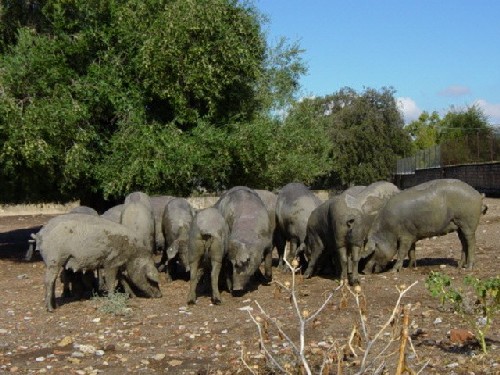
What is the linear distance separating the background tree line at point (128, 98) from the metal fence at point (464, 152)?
20.0 m

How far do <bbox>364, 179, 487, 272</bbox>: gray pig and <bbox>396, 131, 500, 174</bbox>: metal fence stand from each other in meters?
23.0

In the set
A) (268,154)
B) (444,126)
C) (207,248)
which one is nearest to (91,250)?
(207,248)

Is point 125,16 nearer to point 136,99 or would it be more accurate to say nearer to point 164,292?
point 136,99

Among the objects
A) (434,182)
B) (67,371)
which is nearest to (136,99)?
(434,182)

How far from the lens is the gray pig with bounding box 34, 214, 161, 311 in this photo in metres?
10.7

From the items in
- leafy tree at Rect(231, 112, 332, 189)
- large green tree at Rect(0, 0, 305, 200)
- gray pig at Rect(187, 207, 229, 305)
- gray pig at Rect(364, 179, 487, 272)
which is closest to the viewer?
gray pig at Rect(187, 207, 229, 305)

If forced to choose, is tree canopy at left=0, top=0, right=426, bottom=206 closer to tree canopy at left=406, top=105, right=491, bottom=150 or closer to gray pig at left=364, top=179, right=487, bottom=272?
gray pig at left=364, top=179, right=487, bottom=272

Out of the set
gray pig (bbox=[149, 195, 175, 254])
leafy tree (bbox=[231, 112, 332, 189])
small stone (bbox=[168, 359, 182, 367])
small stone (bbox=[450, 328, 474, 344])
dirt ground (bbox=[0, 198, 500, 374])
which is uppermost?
leafy tree (bbox=[231, 112, 332, 189])

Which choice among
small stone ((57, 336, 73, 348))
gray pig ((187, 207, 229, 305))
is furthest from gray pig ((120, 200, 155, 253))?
small stone ((57, 336, 73, 348))

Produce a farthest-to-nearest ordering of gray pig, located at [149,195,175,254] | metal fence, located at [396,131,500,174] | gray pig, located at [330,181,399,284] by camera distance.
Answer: metal fence, located at [396,131,500,174], gray pig, located at [149,195,175,254], gray pig, located at [330,181,399,284]

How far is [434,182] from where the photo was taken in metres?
13.2

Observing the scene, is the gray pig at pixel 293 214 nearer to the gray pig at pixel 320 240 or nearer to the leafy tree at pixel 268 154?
the gray pig at pixel 320 240

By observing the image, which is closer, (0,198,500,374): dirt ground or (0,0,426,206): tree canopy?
(0,198,500,374): dirt ground

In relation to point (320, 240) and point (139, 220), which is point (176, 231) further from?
point (320, 240)
